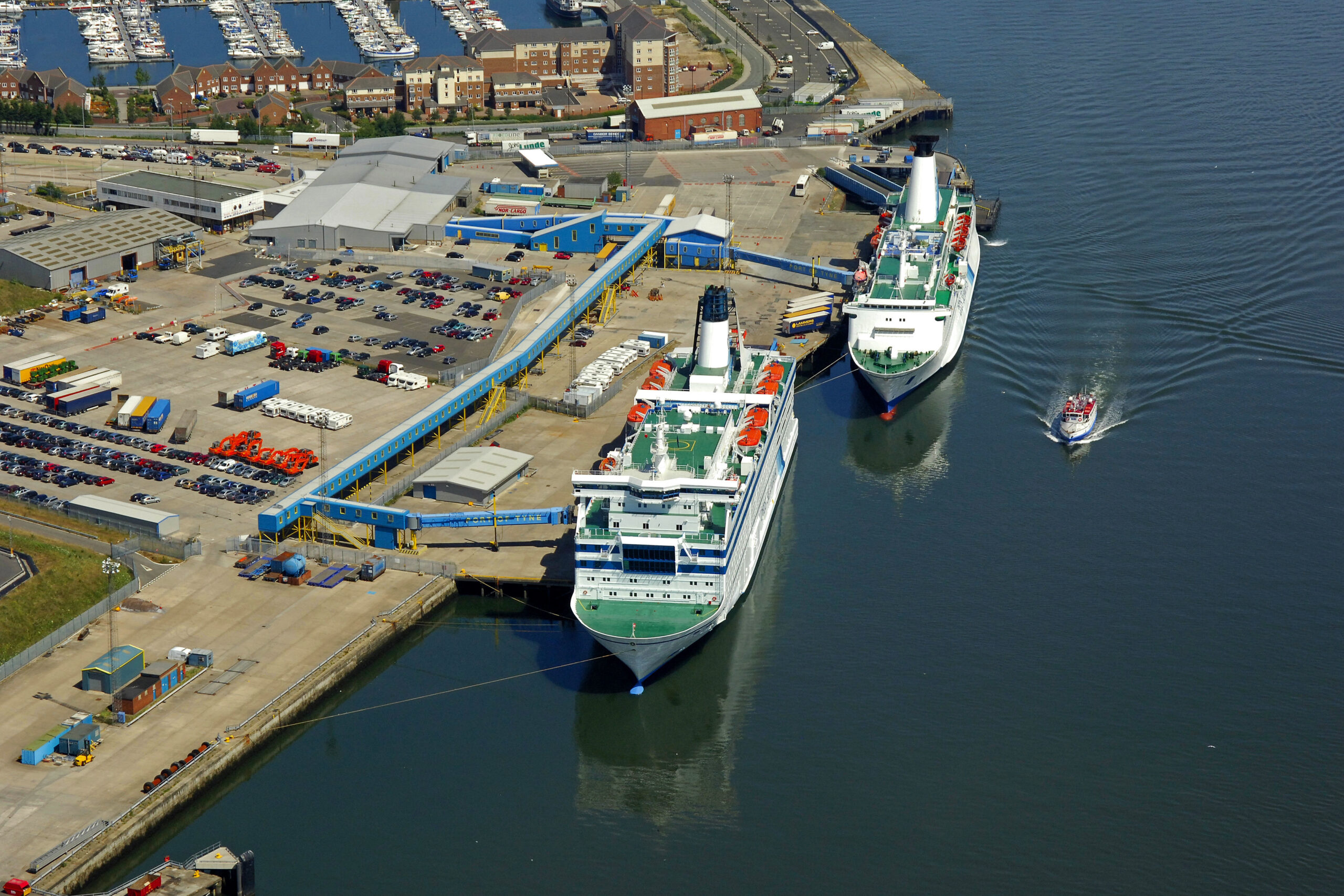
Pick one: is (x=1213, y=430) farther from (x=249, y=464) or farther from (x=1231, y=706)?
(x=249, y=464)

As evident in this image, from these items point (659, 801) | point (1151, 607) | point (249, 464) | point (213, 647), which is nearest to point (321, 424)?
point (249, 464)

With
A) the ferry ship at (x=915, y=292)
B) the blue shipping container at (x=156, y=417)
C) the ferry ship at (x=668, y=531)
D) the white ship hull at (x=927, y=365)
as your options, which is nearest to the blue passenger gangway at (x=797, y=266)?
the ferry ship at (x=915, y=292)

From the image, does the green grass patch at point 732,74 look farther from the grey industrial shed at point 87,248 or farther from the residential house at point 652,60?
the grey industrial shed at point 87,248

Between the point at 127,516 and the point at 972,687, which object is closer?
the point at 972,687

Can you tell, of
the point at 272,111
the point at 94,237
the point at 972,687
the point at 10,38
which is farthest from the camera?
the point at 10,38

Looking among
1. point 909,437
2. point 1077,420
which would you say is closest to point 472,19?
point 909,437

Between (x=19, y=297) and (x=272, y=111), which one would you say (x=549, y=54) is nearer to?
(x=272, y=111)

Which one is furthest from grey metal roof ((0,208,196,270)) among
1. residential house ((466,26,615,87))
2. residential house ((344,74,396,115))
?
residential house ((466,26,615,87))
